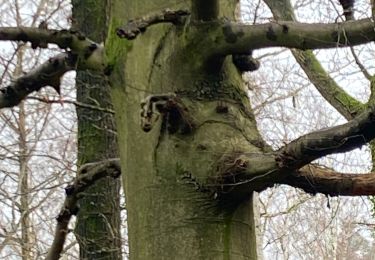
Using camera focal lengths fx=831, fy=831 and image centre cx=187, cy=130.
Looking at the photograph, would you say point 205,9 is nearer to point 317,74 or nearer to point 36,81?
point 36,81

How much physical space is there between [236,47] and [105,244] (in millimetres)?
2767

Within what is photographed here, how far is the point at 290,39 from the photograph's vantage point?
2.83 meters

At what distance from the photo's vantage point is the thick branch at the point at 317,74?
6.09 metres

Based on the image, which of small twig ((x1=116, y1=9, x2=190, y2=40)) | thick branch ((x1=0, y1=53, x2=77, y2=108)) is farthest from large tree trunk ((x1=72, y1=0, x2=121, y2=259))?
small twig ((x1=116, y1=9, x2=190, y2=40))

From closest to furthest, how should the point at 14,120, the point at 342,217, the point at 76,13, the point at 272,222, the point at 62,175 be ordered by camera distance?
the point at 76,13
the point at 62,175
the point at 14,120
the point at 272,222
the point at 342,217

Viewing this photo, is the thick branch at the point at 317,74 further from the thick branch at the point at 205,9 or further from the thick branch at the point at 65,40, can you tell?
the thick branch at the point at 205,9

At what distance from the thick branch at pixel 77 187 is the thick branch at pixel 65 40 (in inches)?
17.7

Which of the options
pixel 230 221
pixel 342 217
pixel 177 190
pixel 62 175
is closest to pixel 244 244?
pixel 230 221

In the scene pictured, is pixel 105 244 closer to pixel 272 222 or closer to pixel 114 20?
pixel 114 20

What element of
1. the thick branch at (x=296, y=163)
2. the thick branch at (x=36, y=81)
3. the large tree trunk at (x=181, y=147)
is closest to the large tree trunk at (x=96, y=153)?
the thick branch at (x=36, y=81)

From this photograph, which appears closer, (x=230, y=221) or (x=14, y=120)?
(x=230, y=221)

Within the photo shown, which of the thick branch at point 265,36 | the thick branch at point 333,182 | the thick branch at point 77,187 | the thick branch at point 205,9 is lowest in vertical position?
the thick branch at point 333,182

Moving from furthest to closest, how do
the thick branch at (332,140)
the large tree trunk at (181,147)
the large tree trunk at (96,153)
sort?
the large tree trunk at (96,153) < the large tree trunk at (181,147) < the thick branch at (332,140)

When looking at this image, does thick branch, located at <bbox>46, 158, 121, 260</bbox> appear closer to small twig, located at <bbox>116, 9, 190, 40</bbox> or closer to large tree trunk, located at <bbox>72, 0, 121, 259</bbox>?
small twig, located at <bbox>116, 9, 190, 40</bbox>
